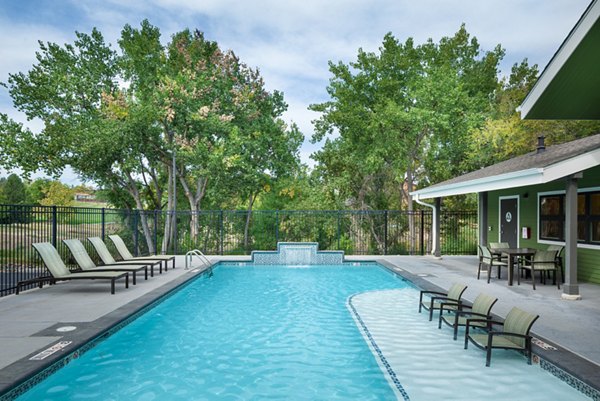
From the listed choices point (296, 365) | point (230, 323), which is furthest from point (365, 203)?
point (296, 365)

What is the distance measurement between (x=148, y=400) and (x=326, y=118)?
19315 mm

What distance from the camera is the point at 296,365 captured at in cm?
504

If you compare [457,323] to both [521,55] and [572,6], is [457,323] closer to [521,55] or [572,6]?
[572,6]

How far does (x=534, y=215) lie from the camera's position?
11.8 metres

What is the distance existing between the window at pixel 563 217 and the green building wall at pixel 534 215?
23 cm

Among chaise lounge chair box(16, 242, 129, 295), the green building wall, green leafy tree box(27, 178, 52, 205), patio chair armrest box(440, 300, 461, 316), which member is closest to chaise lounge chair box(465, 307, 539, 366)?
patio chair armrest box(440, 300, 461, 316)

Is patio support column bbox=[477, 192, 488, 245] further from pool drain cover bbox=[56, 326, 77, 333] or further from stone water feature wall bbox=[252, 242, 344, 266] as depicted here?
pool drain cover bbox=[56, 326, 77, 333]

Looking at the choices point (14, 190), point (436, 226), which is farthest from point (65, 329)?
point (14, 190)

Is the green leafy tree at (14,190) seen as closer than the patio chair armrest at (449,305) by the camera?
No

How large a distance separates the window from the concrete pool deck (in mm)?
1278

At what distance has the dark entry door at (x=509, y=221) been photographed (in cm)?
1290

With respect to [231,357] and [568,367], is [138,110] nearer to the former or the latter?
[231,357]

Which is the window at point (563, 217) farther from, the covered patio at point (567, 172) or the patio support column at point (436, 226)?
the patio support column at point (436, 226)

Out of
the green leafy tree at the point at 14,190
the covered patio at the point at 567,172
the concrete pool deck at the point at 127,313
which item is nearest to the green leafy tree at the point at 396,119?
Answer: the covered patio at the point at 567,172
